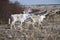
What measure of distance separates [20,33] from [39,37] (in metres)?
0.25

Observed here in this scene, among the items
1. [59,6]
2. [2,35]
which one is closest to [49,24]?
[2,35]

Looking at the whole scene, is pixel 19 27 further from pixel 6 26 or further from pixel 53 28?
pixel 53 28

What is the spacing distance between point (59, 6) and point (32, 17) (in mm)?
1239

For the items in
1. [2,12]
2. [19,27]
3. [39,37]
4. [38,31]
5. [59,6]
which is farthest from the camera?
[59,6]

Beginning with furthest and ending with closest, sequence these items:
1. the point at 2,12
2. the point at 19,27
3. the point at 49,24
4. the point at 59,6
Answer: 1. the point at 59,6
2. the point at 2,12
3. the point at 49,24
4. the point at 19,27

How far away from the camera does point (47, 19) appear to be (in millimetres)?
2766

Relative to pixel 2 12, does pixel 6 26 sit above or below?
below

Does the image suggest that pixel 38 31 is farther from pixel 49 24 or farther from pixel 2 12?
pixel 2 12

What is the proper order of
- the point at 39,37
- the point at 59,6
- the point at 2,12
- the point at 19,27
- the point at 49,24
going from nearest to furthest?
the point at 39,37 → the point at 19,27 → the point at 49,24 → the point at 2,12 → the point at 59,6

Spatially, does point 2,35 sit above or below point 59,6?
below

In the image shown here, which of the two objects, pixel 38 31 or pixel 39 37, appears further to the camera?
pixel 38 31

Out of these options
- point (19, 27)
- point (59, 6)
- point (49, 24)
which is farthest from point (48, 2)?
point (19, 27)

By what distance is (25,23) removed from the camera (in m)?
2.52

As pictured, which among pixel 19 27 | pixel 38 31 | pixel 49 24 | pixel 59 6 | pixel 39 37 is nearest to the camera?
pixel 39 37
